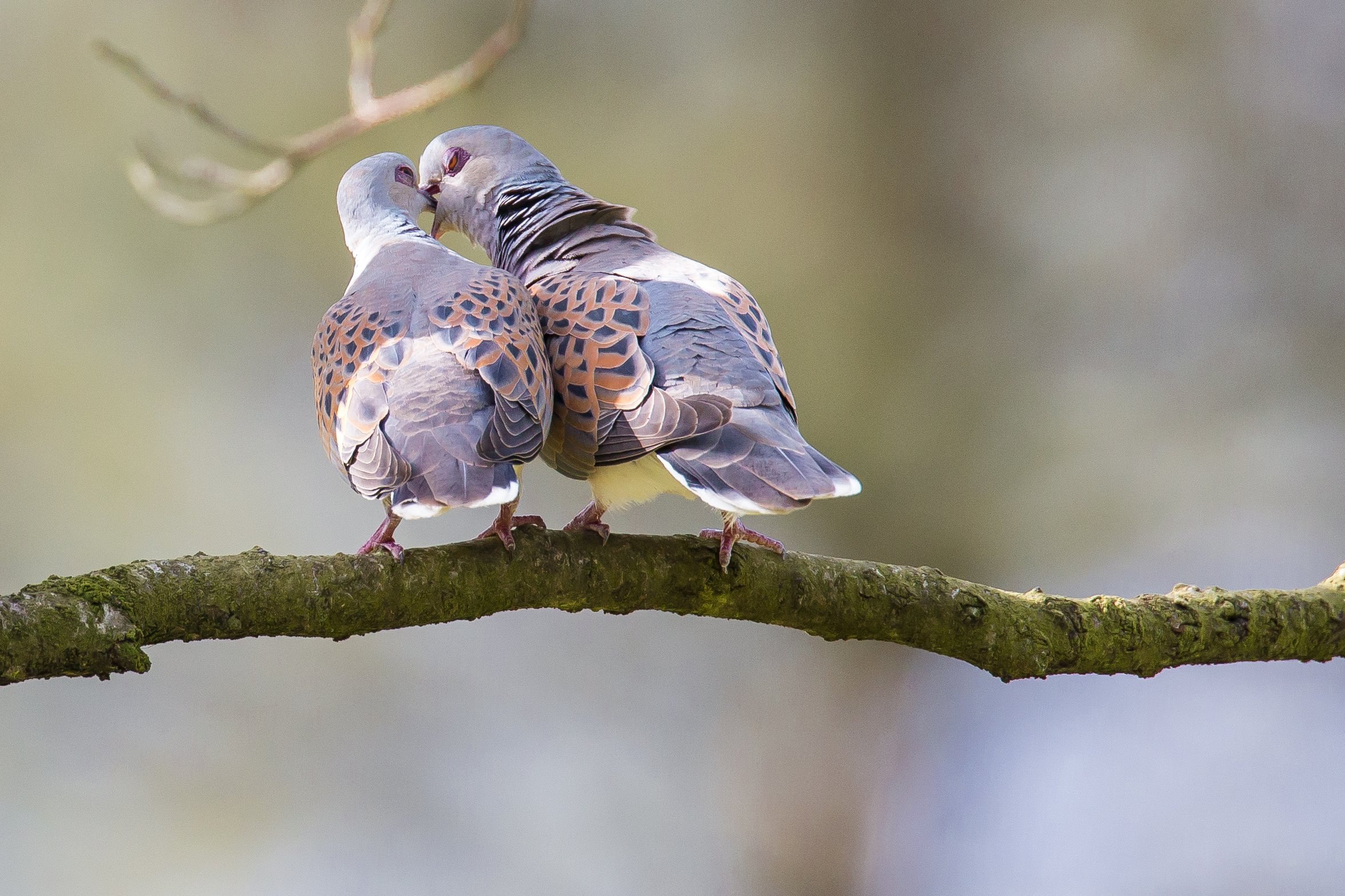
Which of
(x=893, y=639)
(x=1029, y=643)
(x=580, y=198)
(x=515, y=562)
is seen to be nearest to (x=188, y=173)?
(x=580, y=198)

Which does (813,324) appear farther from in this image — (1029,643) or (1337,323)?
(1029,643)

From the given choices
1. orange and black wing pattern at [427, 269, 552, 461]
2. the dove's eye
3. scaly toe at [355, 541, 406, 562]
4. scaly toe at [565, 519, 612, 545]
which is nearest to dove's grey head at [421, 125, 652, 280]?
the dove's eye

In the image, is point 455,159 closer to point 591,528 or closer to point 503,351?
point 503,351

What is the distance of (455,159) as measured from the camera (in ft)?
10.8

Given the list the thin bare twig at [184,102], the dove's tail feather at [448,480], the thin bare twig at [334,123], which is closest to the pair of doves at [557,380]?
the dove's tail feather at [448,480]

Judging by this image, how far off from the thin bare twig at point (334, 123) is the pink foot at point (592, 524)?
114cm

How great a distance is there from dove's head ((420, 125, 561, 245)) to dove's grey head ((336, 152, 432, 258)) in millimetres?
106

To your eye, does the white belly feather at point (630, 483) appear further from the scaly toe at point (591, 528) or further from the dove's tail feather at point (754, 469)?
the dove's tail feather at point (754, 469)

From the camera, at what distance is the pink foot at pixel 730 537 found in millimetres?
2373

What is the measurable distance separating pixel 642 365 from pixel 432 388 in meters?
0.41

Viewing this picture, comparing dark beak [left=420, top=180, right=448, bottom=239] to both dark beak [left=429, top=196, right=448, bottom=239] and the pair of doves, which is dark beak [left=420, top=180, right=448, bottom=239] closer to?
dark beak [left=429, top=196, right=448, bottom=239]

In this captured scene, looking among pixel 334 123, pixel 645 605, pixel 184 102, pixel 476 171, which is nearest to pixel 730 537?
pixel 645 605

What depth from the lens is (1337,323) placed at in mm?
5867

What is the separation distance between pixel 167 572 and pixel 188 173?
78.2 inches
